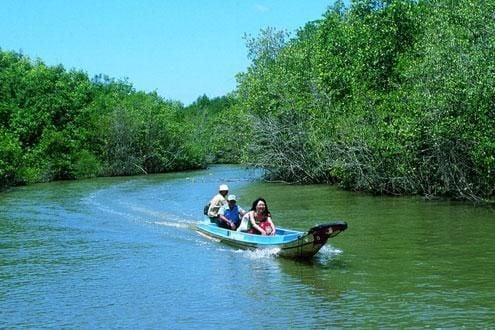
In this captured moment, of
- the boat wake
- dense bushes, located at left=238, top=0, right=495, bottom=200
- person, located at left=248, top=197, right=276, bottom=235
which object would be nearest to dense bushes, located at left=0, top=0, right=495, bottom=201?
dense bushes, located at left=238, top=0, right=495, bottom=200

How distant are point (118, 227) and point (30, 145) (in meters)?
28.2

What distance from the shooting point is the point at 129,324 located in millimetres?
10531

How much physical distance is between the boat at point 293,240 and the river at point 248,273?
22 centimetres

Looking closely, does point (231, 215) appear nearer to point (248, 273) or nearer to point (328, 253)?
point (328, 253)

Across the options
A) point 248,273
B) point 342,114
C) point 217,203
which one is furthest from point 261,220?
point 342,114

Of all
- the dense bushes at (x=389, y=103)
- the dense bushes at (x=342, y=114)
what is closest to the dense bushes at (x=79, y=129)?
the dense bushes at (x=342, y=114)

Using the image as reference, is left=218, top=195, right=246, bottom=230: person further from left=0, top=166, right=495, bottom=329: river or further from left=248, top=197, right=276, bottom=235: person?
left=248, top=197, right=276, bottom=235: person

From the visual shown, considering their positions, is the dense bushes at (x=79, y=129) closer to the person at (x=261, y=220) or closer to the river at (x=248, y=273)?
the river at (x=248, y=273)

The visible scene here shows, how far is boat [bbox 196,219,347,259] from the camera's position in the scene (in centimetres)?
1402

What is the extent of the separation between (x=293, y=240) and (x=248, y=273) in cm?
124

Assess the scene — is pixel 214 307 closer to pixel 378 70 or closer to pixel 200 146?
pixel 378 70

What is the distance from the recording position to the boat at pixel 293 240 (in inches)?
552

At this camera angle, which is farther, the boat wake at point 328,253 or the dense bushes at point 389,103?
the dense bushes at point 389,103

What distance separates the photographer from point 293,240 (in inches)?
573
